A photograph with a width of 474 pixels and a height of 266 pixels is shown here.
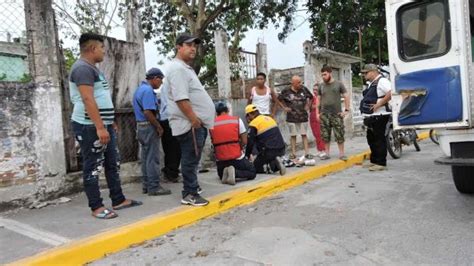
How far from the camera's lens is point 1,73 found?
5.38 metres

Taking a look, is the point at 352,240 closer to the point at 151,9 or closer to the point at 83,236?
the point at 83,236

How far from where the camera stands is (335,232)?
157 inches

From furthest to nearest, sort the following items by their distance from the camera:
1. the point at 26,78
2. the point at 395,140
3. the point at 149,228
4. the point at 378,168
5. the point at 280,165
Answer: the point at 395,140, the point at 378,168, the point at 280,165, the point at 26,78, the point at 149,228

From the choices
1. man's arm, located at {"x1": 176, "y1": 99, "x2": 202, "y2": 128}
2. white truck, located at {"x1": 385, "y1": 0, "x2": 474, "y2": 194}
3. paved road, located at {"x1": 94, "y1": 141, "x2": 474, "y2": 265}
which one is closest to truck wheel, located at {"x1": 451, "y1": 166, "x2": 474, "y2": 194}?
paved road, located at {"x1": 94, "y1": 141, "x2": 474, "y2": 265}

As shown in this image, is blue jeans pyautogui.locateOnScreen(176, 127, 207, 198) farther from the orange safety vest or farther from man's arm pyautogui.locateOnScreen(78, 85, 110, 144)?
the orange safety vest

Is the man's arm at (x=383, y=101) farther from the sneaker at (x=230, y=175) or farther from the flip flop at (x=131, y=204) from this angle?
the flip flop at (x=131, y=204)

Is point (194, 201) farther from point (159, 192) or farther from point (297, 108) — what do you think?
point (297, 108)

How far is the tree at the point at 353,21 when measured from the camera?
16.9 metres

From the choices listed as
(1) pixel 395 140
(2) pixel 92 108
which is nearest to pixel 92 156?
(2) pixel 92 108

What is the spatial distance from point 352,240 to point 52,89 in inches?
153

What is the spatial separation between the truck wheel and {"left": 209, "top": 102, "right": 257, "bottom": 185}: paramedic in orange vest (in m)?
2.65

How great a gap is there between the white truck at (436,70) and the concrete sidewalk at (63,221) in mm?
2542

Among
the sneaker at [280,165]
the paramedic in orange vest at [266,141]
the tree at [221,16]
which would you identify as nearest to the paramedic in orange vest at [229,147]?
the paramedic in orange vest at [266,141]

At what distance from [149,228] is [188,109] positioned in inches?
50.0
